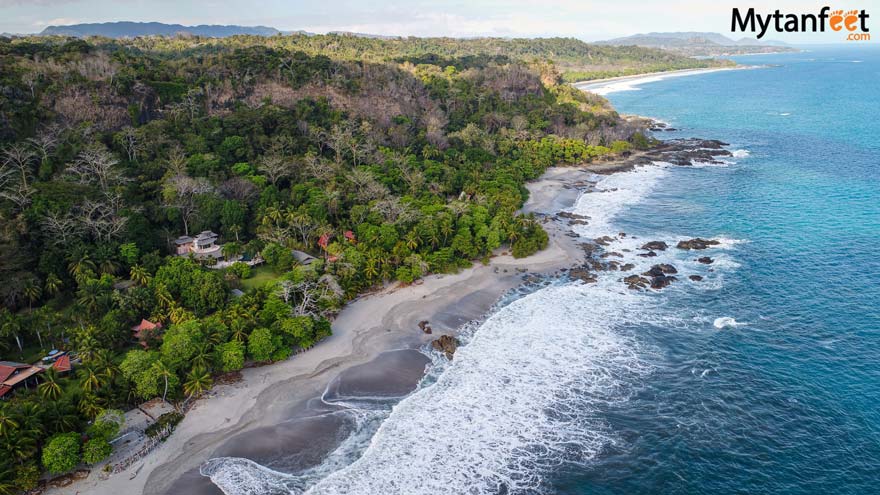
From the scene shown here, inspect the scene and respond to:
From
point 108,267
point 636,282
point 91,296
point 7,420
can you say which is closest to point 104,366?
point 7,420

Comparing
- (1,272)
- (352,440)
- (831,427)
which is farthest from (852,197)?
(1,272)

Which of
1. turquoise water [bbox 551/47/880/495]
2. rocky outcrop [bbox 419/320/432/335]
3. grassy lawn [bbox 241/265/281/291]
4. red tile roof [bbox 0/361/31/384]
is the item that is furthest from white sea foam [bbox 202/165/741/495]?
grassy lawn [bbox 241/265/281/291]

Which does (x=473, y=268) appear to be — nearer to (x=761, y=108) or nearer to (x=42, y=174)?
(x=42, y=174)

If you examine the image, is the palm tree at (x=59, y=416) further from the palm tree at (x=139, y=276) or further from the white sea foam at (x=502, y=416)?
the palm tree at (x=139, y=276)

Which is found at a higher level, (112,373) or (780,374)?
(112,373)

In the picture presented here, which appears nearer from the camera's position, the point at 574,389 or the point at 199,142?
the point at 574,389

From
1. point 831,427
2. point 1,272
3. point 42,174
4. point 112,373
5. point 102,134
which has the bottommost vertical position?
point 831,427

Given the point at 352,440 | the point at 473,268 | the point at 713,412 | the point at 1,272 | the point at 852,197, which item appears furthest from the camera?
the point at 852,197
